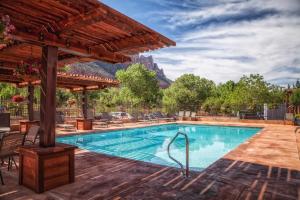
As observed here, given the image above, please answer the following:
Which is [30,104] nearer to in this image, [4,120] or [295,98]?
[4,120]

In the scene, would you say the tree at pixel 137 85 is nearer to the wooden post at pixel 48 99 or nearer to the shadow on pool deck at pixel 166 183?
the shadow on pool deck at pixel 166 183

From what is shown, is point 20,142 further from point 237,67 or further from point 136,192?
point 237,67

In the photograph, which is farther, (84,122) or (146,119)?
(146,119)

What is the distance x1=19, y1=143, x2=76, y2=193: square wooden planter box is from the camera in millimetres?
3463

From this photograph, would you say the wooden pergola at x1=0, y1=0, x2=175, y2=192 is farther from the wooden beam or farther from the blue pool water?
the blue pool water

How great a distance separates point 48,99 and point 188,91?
32.5 meters

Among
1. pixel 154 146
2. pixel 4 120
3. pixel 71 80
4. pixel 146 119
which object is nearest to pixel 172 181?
pixel 4 120

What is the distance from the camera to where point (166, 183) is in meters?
3.95

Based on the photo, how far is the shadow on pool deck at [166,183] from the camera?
3.40 meters

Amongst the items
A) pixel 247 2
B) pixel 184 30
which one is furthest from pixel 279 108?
pixel 247 2

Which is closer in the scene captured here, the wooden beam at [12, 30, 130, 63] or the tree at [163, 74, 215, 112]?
the wooden beam at [12, 30, 130, 63]

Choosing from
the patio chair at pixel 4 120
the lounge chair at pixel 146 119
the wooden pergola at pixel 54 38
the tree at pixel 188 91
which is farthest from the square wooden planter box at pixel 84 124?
the tree at pixel 188 91

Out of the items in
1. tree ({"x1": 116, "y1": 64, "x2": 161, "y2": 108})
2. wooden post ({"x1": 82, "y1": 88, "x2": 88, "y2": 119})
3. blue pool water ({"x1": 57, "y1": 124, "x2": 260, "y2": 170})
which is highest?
tree ({"x1": 116, "y1": 64, "x2": 161, "y2": 108})

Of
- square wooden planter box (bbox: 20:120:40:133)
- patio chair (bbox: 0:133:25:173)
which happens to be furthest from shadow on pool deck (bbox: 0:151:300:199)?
square wooden planter box (bbox: 20:120:40:133)
